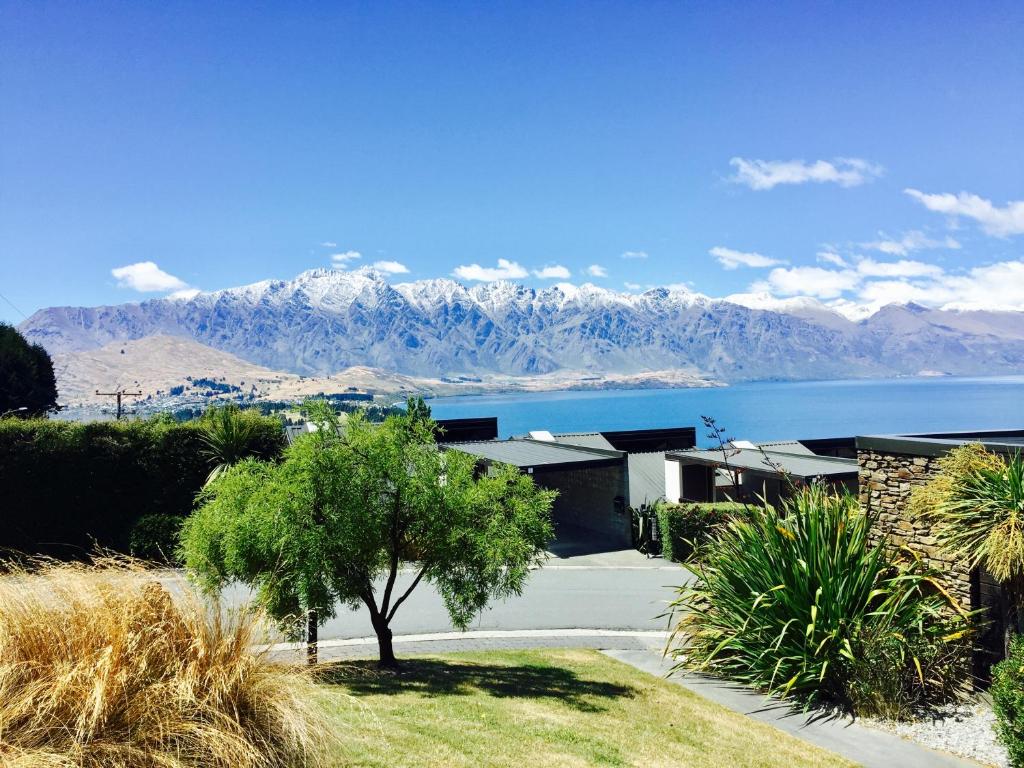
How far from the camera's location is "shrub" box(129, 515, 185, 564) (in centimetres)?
2189

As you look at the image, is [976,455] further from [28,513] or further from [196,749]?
[28,513]

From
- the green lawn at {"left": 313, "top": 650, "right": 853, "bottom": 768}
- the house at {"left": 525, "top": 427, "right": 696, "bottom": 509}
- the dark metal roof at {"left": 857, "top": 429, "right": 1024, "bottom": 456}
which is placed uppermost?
the dark metal roof at {"left": 857, "top": 429, "right": 1024, "bottom": 456}

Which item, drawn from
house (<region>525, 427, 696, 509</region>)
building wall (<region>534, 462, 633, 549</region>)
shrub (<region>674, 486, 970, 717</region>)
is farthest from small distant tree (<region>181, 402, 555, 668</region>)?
house (<region>525, 427, 696, 509</region>)

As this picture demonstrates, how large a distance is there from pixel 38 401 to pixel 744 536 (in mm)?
54940

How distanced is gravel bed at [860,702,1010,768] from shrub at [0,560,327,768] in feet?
27.2

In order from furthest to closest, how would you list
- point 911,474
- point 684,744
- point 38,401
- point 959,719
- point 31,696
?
point 38,401
point 911,474
point 959,719
point 684,744
point 31,696

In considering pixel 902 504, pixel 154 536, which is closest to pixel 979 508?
pixel 902 504

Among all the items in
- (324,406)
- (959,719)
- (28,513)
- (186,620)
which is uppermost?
(324,406)

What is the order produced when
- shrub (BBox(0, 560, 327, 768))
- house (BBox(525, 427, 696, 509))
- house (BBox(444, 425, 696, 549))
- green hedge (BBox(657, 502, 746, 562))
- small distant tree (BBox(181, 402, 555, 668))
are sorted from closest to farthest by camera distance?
shrub (BBox(0, 560, 327, 768)) < small distant tree (BBox(181, 402, 555, 668)) < green hedge (BBox(657, 502, 746, 562)) < house (BBox(444, 425, 696, 549)) < house (BBox(525, 427, 696, 509))

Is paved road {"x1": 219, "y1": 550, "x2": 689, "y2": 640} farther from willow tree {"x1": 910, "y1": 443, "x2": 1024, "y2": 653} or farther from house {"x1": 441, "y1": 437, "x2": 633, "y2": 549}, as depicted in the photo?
willow tree {"x1": 910, "y1": 443, "x2": 1024, "y2": 653}

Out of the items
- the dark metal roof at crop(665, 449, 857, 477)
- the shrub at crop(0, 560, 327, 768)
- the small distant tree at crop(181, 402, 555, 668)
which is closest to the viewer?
the shrub at crop(0, 560, 327, 768)

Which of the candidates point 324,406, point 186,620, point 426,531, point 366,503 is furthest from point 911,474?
point 186,620

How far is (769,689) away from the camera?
11.1 metres

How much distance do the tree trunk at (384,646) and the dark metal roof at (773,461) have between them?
13216mm
